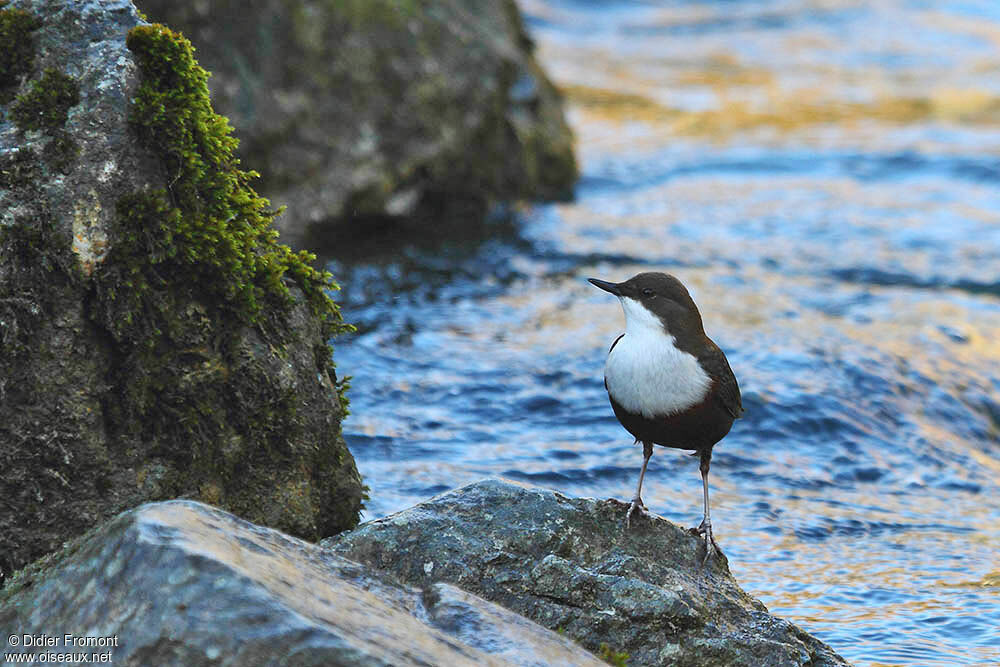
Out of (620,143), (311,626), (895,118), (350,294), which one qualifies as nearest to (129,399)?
(311,626)

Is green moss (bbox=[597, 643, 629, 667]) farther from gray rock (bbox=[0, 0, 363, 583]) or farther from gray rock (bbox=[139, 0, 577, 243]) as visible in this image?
gray rock (bbox=[139, 0, 577, 243])

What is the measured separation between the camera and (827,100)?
1481cm

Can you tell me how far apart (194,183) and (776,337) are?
5137 mm

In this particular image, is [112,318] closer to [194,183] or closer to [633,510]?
[194,183]

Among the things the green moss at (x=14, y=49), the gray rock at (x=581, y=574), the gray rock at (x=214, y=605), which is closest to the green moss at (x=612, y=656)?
the gray rock at (x=581, y=574)

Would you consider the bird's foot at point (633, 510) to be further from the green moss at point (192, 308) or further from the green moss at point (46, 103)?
the green moss at point (46, 103)

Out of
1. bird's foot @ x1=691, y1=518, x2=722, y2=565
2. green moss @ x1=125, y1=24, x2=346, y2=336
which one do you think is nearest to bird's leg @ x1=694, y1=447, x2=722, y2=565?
bird's foot @ x1=691, y1=518, x2=722, y2=565

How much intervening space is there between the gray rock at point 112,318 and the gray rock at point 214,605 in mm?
506

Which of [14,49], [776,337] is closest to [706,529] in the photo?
[14,49]

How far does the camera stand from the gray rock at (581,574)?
3646 mm

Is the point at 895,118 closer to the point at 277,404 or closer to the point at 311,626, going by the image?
the point at 277,404

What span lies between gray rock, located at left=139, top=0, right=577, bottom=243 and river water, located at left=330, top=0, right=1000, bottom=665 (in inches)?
18.3

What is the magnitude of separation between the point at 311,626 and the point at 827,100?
13553mm

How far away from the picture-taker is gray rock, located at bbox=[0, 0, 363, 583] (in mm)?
3506
